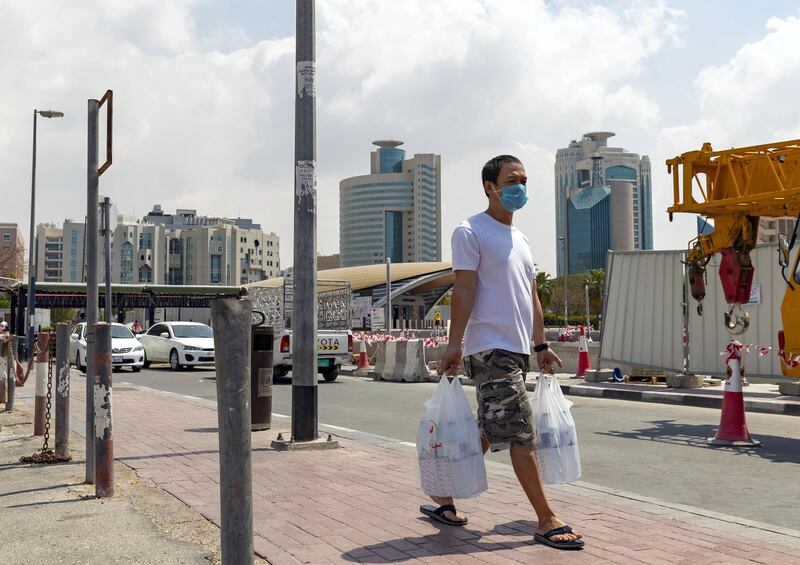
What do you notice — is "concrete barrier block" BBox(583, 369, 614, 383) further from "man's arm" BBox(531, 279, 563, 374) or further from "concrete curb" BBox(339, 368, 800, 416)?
"man's arm" BBox(531, 279, 563, 374)

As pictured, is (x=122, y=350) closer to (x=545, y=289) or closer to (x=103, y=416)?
(x=103, y=416)

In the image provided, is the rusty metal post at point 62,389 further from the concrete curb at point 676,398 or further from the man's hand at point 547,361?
the concrete curb at point 676,398

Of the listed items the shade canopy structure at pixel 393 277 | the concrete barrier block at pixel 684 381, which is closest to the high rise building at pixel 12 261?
the shade canopy structure at pixel 393 277

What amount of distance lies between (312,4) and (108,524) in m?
5.62

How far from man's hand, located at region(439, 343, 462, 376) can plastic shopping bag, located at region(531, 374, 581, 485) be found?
51 centimetres

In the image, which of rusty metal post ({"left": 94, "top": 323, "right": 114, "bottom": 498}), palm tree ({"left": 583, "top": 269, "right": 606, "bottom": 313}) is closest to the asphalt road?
rusty metal post ({"left": 94, "top": 323, "right": 114, "bottom": 498})

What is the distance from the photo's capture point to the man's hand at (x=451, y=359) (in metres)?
4.67

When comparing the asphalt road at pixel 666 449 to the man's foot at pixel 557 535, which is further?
the asphalt road at pixel 666 449

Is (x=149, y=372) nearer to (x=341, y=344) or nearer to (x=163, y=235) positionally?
(x=341, y=344)

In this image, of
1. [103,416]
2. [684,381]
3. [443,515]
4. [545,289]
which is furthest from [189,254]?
[443,515]

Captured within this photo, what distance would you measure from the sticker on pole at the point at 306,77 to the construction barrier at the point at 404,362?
38.8 ft

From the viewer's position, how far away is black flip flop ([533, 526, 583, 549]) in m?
4.44

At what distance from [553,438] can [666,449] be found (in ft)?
14.1

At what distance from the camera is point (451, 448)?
4.77 meters
